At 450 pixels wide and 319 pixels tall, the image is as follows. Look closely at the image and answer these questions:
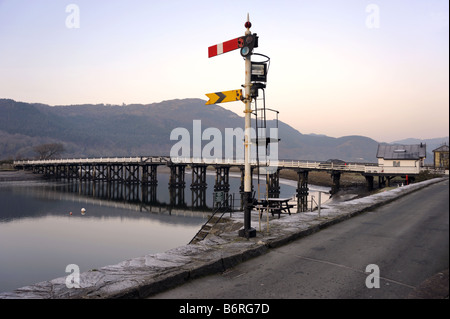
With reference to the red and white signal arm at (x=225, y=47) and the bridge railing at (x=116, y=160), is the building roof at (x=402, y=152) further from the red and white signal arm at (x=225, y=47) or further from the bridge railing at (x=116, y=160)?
the red and white signal arm at (x=225, y=47)

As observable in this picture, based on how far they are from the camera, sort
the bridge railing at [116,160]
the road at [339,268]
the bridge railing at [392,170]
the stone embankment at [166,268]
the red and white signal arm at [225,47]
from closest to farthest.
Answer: the stone embankment at [166,268] → the road at [339,268] → the red and white signal arm at [225,47] → the bridge railing at [392,170] → the bridge railing at [116,160]

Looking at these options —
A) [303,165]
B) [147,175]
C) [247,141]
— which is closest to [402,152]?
[303,165]

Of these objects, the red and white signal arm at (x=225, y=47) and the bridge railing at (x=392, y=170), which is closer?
the red and white signal arm at (x=225, y=47)

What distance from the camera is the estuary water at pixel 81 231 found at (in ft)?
55.3

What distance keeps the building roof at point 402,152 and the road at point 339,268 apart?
130 ft

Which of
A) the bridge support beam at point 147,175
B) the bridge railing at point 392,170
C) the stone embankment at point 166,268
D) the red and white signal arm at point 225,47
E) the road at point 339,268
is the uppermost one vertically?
the red and white signal arm at point 225,47

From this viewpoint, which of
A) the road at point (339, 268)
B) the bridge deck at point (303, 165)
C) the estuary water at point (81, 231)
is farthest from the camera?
the bridge deck at point (303, 165)

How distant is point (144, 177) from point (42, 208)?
24.1 meters

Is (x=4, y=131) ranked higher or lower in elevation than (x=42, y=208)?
higher

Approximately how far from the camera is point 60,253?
18.9 metres

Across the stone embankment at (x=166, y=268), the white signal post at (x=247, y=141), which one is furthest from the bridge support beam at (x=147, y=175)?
the white signal post at (x=247, y=141)

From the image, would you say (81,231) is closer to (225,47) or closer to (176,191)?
(225,47)
